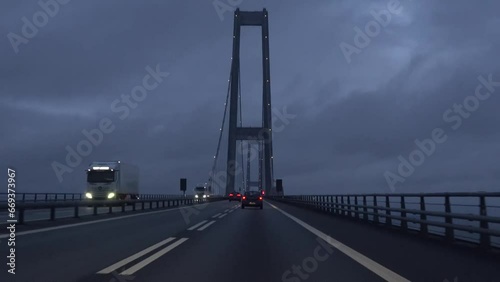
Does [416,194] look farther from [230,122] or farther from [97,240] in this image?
[230,122]

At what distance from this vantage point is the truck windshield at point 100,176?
144 feet

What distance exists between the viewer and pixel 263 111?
77.7m

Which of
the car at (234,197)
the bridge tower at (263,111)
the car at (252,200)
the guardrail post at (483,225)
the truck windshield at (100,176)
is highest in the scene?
the bridge tower at (263,111)

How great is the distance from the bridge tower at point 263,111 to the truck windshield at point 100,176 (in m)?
29.9

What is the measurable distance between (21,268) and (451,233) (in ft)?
32.4

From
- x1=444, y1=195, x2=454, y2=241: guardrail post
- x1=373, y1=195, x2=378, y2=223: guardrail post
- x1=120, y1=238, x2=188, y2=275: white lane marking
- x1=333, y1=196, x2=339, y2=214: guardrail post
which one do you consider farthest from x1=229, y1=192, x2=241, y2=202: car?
x1=444, y1=195, x2=454, y2=241: guardrail post

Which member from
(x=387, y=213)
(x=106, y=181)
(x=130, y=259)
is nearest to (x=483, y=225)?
(x=130, y=259)

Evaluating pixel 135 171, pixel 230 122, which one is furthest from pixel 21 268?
pixel 230 122

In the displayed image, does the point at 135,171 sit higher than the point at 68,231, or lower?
higher

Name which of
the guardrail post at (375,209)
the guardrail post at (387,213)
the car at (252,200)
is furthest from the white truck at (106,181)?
the guardrail post at (387,213)

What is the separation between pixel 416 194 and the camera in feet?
53.4

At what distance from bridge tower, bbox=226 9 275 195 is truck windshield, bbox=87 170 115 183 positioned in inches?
1177

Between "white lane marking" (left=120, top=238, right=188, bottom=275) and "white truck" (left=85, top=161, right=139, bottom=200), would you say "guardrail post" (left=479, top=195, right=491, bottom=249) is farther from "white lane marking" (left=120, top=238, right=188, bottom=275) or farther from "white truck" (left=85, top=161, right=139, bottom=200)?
"white truck" (left=85, top=161, right=139, bottom=200)

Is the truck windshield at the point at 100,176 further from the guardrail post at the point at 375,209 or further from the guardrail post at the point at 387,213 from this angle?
the guardrail post at the point at 387,213
